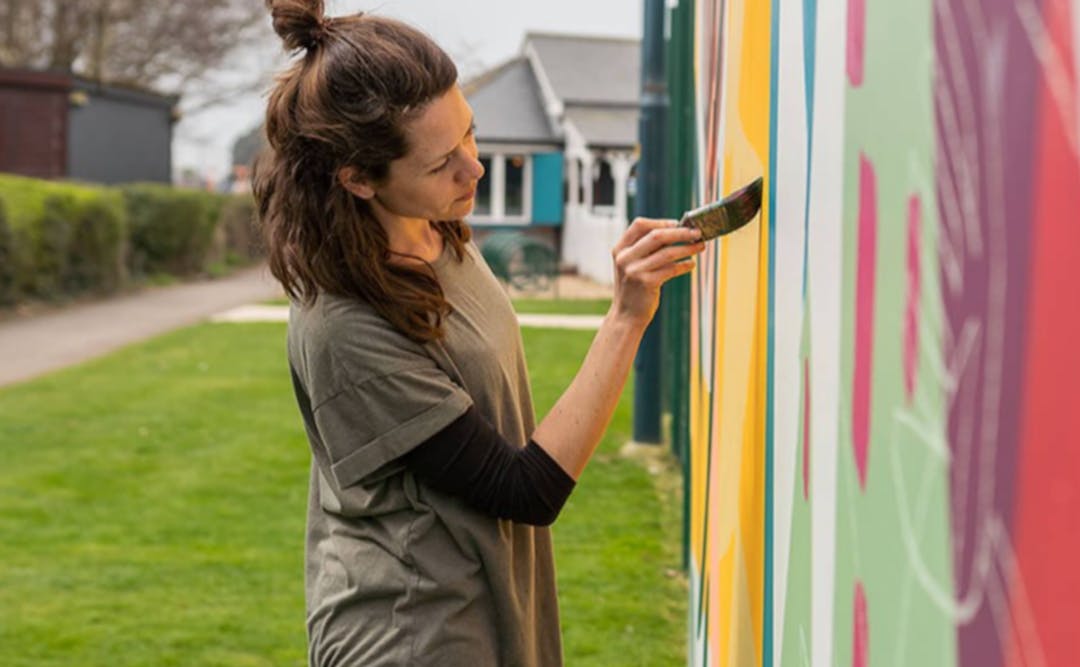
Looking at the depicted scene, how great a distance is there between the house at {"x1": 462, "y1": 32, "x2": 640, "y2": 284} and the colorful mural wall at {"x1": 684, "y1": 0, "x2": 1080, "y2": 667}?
26.4 meters

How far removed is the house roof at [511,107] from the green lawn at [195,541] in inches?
873

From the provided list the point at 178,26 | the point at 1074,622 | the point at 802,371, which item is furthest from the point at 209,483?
the point at 178,26

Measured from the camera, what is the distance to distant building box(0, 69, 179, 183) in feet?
76.0

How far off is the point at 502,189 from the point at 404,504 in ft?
97.1

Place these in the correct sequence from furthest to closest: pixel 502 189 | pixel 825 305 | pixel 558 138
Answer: pixel 558 138 → pixel 502 189 → pixel 825 305

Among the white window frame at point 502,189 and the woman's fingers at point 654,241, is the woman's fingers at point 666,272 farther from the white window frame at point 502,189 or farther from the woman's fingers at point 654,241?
the white window frame at point 502,189

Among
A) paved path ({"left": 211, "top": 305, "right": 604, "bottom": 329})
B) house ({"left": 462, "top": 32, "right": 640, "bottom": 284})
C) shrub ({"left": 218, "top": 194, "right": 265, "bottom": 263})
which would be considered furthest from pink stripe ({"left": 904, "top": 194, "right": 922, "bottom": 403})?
shrub ({"left": 218, "top": 194, "right": 265, "bottom": 263})

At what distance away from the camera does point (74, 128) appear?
2427 centimetres

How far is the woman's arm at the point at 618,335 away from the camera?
1.75 meters

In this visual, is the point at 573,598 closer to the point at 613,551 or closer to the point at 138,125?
the point at 613,551

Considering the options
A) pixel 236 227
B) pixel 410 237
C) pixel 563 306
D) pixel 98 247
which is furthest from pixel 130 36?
pixel 410 237

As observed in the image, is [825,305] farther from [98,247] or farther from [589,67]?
[589,67]

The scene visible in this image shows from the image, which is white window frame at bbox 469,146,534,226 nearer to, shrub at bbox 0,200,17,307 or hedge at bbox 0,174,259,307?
hedge at bbox 0,174,259,307

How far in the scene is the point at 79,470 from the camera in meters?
7.75
